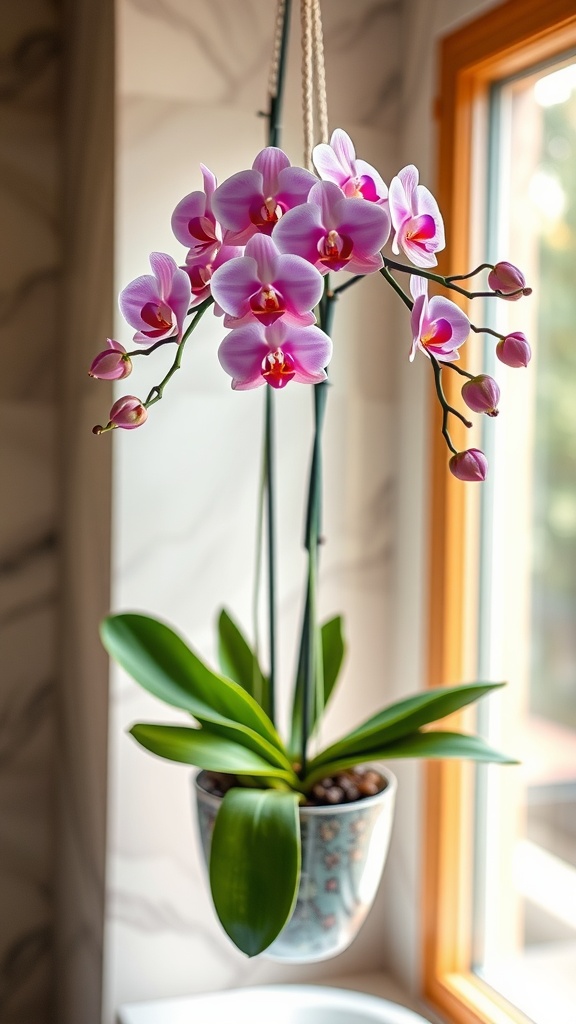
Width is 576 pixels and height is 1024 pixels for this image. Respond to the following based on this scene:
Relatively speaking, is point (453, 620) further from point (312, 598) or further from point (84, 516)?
point (84, 516)

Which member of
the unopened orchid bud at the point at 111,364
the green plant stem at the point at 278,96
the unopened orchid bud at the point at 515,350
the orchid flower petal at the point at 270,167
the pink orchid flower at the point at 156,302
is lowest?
the unopened orchid bud at the point at 111,364

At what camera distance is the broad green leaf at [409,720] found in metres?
1.11

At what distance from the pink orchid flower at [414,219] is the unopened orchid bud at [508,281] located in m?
0.04

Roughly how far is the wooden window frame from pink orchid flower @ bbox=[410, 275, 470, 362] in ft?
2.23

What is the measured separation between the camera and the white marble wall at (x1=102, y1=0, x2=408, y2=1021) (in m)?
1.38

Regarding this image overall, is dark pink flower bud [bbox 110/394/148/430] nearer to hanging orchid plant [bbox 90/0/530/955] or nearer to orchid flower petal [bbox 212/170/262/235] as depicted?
hanging orchid plant [bbox 90/0/530/955]

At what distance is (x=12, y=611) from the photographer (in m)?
1.82

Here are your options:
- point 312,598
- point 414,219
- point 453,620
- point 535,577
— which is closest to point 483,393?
point 414,219

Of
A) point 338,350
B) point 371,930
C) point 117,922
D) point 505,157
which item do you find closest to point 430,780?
point 371,930

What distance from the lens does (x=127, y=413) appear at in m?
0.70

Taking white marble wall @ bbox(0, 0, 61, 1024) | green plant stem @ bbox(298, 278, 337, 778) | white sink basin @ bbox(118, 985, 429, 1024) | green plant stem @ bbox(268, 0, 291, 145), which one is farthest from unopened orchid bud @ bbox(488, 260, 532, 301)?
white marble wall @ bbox(0, 0, 61, 1024)

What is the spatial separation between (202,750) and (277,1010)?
20.9 inches

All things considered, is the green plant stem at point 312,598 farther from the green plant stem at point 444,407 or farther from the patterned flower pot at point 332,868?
the green plant stem at point 444,407

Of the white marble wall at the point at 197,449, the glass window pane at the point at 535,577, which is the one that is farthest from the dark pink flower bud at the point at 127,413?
the glass window pane at the point at 535,577
